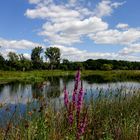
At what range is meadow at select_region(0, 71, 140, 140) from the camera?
11.9ft

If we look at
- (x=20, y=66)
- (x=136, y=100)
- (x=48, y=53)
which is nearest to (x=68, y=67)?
(x=48, y=53)

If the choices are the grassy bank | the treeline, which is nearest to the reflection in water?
the grassy bank

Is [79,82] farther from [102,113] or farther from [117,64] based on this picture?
[117,64]

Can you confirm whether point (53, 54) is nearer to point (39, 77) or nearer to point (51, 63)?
point (51, 63)

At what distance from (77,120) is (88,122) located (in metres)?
2.91

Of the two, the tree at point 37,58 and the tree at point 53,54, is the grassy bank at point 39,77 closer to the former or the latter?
the tree at point 37,58

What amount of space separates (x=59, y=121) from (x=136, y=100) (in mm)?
2945

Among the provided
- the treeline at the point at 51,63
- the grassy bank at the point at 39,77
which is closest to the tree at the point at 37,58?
the treeline at the point at 51,63

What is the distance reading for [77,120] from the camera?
3.67 m

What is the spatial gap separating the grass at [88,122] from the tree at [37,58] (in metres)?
94.6

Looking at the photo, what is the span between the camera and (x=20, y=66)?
285ft

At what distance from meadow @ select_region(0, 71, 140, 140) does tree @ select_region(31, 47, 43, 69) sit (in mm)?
94609

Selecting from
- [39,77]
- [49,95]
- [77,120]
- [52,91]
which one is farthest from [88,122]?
[39,77]

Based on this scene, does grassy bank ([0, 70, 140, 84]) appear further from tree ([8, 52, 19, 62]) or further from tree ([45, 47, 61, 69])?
tree ([45, 47, 61, 69])
